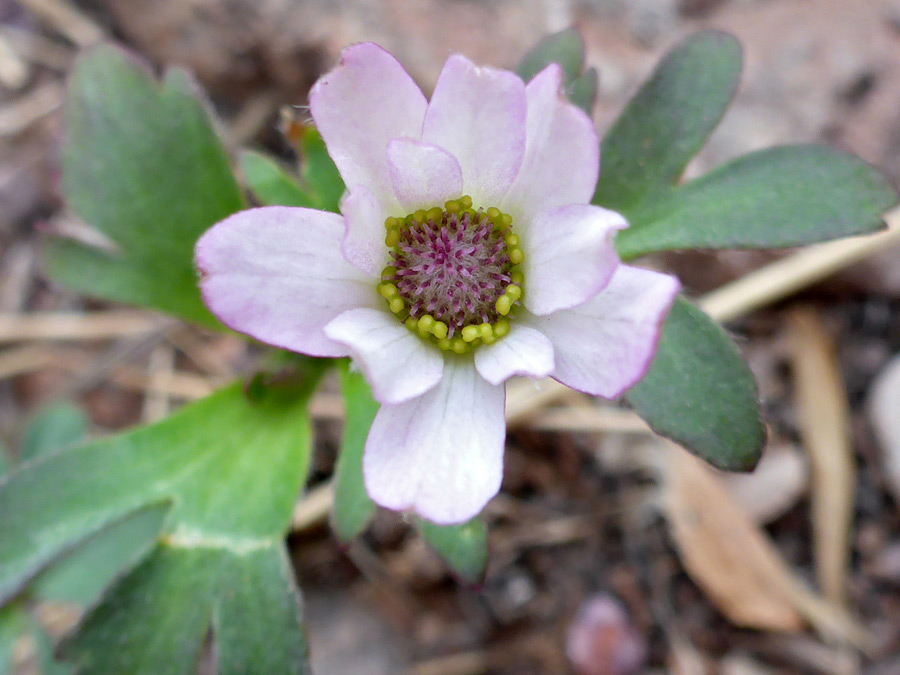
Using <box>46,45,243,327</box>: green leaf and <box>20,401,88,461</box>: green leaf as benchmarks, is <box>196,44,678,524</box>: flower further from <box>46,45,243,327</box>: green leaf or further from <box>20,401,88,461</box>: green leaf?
<box>20,401,88,461</box>: green leaf

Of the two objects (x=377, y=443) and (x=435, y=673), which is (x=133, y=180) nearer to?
(x=377, y=443)

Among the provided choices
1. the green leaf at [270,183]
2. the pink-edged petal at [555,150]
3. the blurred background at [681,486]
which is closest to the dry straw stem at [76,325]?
the blurred background at [681,486]

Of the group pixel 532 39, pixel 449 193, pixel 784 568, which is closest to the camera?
pixel 449 193

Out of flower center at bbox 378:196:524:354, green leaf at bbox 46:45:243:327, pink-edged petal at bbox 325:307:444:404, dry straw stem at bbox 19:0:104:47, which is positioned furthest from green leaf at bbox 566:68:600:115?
dry straw stem at bbox 19:0:104:47

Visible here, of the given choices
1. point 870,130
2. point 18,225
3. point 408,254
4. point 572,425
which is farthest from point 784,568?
point 18,225

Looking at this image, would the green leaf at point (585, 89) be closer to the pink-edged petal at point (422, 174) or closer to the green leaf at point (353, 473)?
the pink-edged petal at point (422, 174)

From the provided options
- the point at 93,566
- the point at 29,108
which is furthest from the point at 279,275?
the point at 29,108

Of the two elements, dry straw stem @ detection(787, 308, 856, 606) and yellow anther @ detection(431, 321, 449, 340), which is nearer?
yellow anther @ detection(431, 321, 449, 340)
